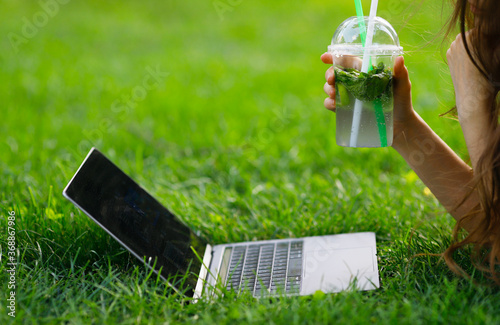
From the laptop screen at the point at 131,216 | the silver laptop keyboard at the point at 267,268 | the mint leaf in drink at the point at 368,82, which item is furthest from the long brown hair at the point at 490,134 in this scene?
the laptop screen at the point at 131,216

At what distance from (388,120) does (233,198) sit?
129 centimetres

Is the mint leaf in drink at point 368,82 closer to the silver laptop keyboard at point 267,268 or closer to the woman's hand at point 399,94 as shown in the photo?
the woman's hand at point 399,94

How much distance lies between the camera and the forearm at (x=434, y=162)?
6.66 feet

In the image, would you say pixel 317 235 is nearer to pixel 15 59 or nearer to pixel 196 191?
pixel 196 191

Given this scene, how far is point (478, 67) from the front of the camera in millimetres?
1688

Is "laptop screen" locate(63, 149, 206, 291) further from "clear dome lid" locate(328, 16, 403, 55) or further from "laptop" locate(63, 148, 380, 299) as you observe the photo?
"clear dome lid" locate(328, 16, 403, 55)

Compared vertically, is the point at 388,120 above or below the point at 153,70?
above

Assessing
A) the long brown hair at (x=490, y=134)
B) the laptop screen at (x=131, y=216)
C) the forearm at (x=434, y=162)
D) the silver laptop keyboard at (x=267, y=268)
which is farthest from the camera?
the forearm at (x=434, y=162)

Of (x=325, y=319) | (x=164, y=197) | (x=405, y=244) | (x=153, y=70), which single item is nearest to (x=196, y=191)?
(x=164, y=197)

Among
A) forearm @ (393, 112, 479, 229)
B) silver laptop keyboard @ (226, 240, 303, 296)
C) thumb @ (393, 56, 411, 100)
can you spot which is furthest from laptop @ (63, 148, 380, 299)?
thumb @ (393, 56, 411, 100)

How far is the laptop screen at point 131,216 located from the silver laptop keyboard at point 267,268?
6.3 inches

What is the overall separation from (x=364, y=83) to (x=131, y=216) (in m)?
0.92

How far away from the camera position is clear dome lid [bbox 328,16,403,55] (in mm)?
1754

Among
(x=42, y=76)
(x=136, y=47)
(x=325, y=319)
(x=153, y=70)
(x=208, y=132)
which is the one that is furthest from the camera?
(x=136, y=47)
